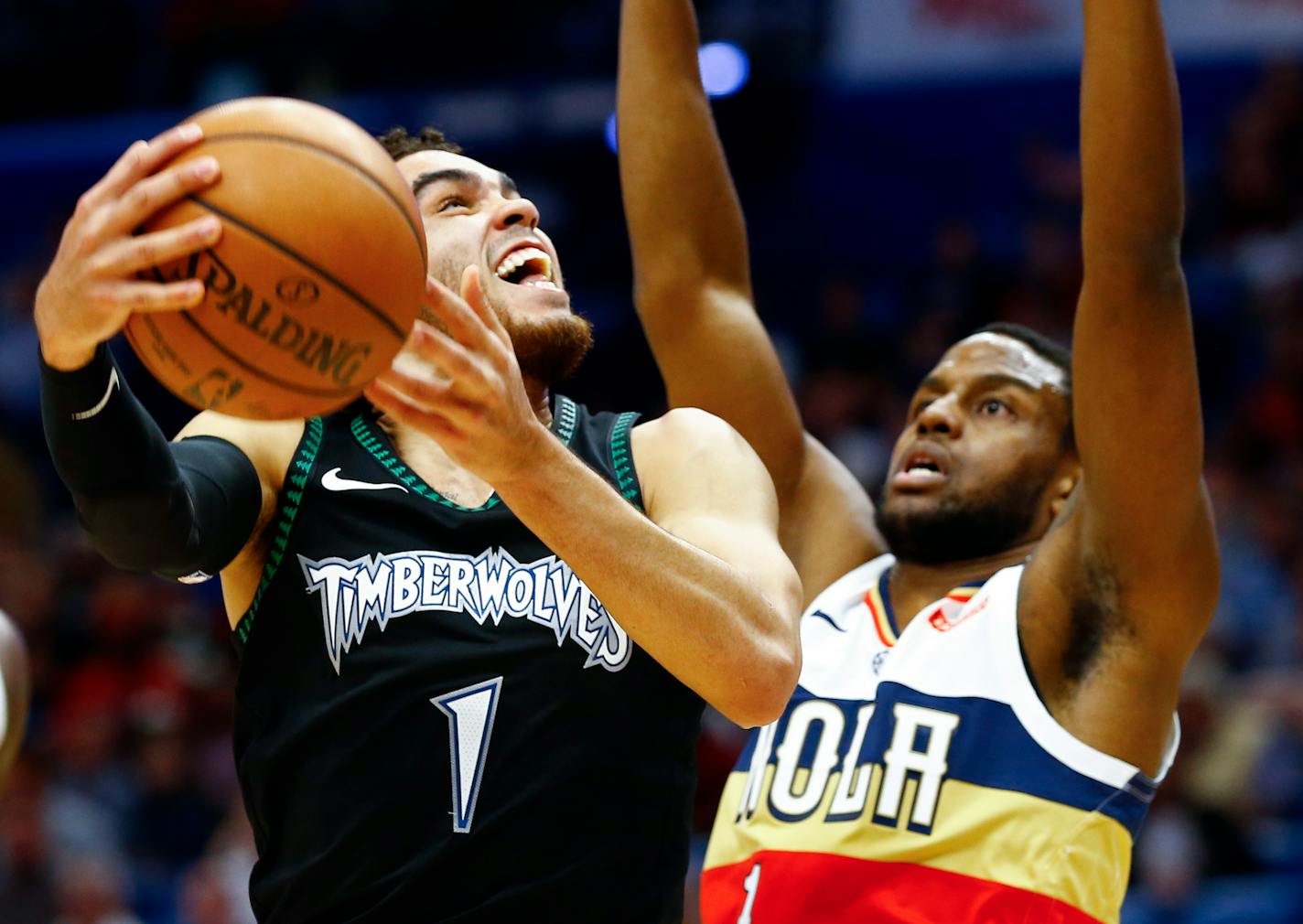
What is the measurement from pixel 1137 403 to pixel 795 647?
1113mm

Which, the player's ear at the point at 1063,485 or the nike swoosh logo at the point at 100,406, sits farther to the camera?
the player's ear at the point at 1063,485

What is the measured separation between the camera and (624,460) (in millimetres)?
2859

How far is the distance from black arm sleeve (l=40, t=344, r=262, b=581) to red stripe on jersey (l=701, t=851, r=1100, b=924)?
143 centimetres

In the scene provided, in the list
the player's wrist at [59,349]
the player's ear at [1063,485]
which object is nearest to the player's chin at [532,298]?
the player's wrist at [59,349]

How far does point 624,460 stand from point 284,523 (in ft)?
1.88

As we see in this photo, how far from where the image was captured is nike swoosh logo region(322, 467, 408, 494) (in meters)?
2.76

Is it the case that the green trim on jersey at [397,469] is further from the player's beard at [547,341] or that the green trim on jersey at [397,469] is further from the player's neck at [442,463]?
the player's beard at [547,341]

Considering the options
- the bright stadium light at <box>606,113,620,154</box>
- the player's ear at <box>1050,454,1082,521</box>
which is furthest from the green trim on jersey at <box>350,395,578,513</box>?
the bright stadium light at <box>606,113,620,154</box>

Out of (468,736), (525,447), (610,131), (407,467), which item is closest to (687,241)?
(407,467)

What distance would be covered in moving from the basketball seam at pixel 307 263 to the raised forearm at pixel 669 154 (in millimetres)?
1727

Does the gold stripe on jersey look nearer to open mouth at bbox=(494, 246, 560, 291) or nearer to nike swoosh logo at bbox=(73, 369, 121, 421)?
open mouth at bbox=(494, 246, 560, 291)

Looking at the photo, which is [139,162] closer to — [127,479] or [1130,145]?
[127,479]

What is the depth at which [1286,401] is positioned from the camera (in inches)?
337

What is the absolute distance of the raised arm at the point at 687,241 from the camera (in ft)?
12.7
